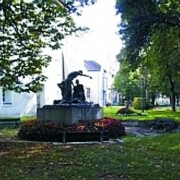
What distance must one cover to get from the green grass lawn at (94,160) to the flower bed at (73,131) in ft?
4.57

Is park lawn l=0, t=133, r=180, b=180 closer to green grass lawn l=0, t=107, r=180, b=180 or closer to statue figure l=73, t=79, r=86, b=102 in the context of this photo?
green grass lawn l=0, t=107, r=180, b=180

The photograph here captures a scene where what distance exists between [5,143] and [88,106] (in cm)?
503

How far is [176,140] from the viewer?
16.0 meters

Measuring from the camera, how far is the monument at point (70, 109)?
19.6 m

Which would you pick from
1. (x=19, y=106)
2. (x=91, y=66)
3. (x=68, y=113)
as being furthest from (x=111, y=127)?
(x=91, y=66)

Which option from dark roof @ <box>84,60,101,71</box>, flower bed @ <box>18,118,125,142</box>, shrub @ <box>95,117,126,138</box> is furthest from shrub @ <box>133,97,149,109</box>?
flower bed @ <box>18,118,125,142</box>

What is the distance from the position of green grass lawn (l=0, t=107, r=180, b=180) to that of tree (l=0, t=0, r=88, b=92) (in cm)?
342

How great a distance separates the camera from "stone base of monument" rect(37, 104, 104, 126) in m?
19.5

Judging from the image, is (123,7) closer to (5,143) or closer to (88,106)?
(88,106)

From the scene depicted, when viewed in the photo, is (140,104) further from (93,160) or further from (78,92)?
(93,160)

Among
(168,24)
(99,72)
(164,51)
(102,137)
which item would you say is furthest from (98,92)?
(102,137)

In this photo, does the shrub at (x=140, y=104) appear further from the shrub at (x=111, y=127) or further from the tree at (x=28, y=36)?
the tree at (x=28, y=36)

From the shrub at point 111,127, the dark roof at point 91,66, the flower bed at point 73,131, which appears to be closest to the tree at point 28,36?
the flower bed at point 73,131

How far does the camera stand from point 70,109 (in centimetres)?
1964
